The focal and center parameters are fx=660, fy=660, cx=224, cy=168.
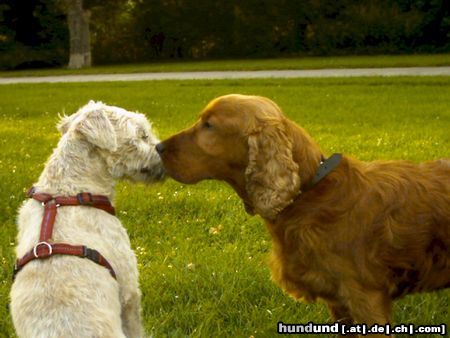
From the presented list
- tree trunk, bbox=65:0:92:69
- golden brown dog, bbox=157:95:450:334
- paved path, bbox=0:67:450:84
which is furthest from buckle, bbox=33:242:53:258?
tree trunk, bbox=65:0:92:69

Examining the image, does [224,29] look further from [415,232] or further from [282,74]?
[415,232]

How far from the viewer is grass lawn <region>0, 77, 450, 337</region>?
14.9ft

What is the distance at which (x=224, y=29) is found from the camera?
36.2 m

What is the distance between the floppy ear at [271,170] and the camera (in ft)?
12.4

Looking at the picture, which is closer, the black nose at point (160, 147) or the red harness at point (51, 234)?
the red harness at point (51, 234)

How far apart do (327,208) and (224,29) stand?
109ft

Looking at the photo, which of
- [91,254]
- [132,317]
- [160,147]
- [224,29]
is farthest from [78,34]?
[91,254]

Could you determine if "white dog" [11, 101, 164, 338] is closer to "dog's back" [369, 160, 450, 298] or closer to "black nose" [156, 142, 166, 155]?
"black nose" [156, 142, 166, 155]

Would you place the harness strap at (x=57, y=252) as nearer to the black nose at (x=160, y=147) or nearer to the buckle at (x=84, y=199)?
the buckle at (x=84, y=199)

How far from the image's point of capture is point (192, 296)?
15.6 feet

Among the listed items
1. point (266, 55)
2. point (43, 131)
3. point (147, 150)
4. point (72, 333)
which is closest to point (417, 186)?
point (147, 150)

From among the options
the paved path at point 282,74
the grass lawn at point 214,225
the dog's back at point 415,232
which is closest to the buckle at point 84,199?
the grass lawn at point 214,225

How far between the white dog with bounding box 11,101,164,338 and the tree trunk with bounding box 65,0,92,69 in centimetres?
3005

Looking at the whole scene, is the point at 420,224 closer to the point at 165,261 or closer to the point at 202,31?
the point at 165,261
